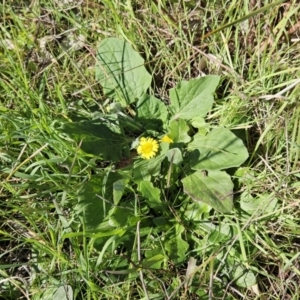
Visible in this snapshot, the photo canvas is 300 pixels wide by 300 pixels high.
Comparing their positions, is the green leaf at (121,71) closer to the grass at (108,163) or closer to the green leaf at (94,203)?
the grass at (108,163)

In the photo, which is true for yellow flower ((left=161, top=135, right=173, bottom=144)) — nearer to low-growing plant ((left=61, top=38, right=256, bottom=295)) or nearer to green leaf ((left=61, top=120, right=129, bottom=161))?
low-growing plant ((left=61, top=38, right=256, bottom=295))

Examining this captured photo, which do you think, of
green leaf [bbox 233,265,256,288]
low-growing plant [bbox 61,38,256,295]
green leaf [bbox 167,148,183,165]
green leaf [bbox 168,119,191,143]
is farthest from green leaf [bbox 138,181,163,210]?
green leaf [bbox 233,265,256,288]

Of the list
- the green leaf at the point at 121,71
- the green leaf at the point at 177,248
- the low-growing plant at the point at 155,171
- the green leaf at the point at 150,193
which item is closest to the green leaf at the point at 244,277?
the low-growing plant at the point at 155,171

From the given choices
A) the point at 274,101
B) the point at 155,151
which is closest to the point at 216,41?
the point at 274,101

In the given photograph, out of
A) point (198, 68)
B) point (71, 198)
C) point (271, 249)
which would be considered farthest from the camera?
point (198, 68)

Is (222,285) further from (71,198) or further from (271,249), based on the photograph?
(71,198)

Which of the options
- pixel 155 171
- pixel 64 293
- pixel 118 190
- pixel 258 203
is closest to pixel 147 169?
pixel 155 171
